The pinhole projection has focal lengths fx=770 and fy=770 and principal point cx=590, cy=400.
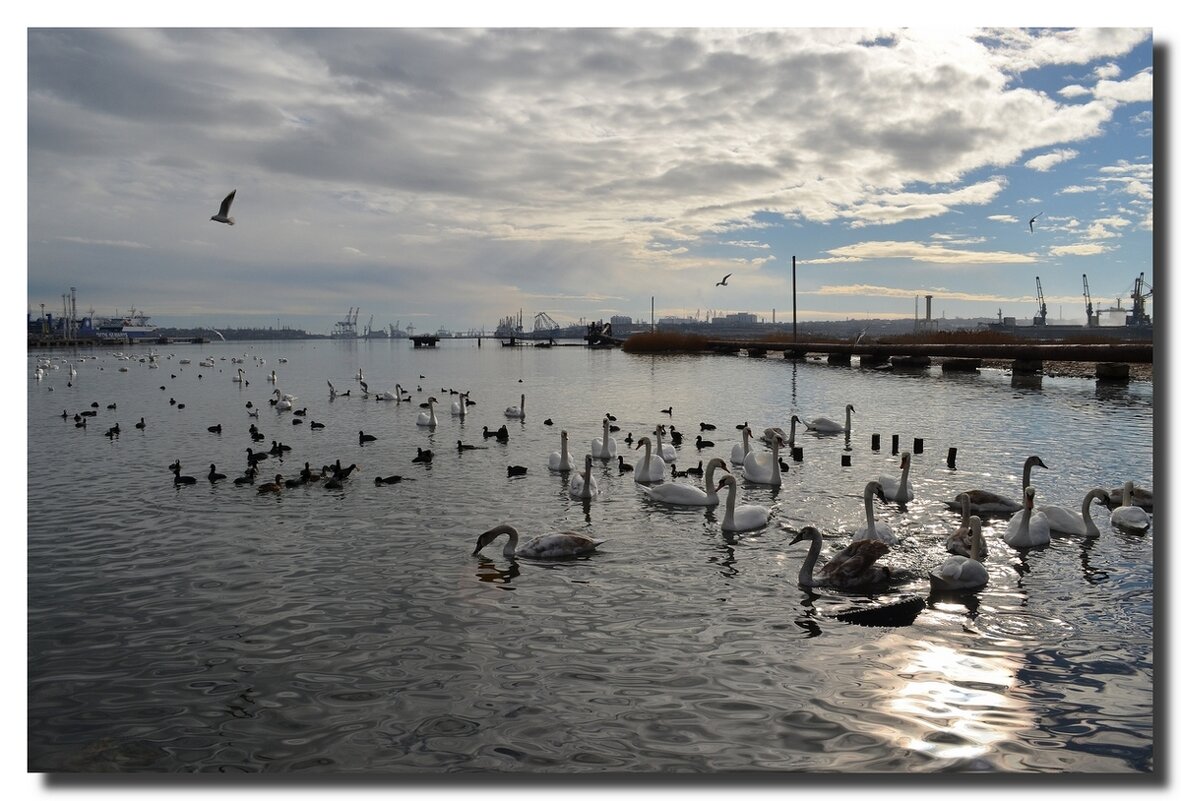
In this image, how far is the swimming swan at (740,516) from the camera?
14.7m

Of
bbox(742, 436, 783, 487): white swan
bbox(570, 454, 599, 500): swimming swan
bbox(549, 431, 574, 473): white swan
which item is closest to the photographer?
bbox(570, 454, 599, 500): swimming swan

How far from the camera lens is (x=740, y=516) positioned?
1490 centimetres

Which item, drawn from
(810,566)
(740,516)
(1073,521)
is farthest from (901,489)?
(810,566)

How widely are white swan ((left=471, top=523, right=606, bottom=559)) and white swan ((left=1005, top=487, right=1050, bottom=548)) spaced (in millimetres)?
7560

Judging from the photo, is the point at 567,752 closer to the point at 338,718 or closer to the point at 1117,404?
the point at 338,718

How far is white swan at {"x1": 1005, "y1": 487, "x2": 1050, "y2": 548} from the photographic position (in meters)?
13.4

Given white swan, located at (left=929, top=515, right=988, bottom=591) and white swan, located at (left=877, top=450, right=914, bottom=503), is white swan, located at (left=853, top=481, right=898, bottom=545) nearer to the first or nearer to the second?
white swan, located at (left=929, top=515, right=988, bottom=591)

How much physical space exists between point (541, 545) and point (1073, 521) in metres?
9.76

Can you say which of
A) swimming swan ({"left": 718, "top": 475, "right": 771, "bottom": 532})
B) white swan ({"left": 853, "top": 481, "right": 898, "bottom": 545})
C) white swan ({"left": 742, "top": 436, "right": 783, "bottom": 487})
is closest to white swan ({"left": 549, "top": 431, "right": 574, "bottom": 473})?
white swan ({"left": 742, "top": 436, "right": 783, "bottom": 487})

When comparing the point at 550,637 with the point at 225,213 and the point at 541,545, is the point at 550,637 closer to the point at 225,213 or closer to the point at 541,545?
the point at 541,545

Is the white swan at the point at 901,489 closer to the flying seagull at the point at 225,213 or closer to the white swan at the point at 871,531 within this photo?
the white swan at the point at 871,531

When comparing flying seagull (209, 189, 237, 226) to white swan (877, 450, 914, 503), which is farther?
white swan (877, 450, 914, 503)

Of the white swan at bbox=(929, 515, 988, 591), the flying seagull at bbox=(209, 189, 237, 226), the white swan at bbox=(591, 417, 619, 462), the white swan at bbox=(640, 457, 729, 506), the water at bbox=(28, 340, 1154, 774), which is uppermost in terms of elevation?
the flying seagull at bbox=(209, 189, 237, 226)

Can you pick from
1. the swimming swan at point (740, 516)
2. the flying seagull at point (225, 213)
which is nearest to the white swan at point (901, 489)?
the swimming swan at point (740, 516)
